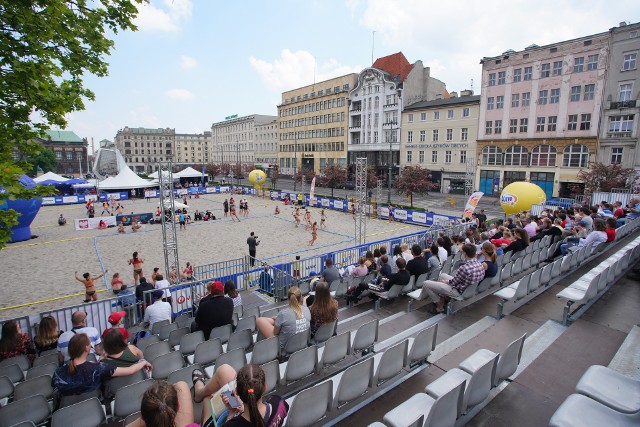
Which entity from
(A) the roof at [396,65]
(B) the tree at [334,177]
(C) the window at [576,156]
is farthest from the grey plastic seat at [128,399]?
(A) the roof at [396,65]

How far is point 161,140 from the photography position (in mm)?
146125

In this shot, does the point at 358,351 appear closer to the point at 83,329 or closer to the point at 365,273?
the point at 365,273

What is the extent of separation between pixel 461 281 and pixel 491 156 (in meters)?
46.5

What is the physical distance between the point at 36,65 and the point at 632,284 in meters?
13.6

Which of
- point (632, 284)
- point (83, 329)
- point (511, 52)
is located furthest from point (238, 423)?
point (511, 52)

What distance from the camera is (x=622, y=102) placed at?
36.7m

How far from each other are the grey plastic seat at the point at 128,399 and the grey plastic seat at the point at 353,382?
2486 mm

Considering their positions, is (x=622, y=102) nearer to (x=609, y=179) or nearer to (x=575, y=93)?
(x=575, y=93)

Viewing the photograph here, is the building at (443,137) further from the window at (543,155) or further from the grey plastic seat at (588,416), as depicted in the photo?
the grey plastic seat at (588,416)

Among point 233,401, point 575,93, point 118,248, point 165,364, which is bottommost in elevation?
point 118,248

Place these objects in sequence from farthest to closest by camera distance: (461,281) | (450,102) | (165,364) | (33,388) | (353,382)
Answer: (450,102)
(461,281)
(165,364)
(33,388)
(353,382)

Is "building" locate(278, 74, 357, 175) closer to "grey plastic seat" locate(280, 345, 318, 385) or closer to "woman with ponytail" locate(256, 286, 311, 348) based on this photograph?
"woman with ponytail" locate(256, 286, 311, 348)

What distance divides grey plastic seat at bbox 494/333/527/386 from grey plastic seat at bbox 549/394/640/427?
76 cm

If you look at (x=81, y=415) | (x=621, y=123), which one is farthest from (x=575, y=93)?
(x=81, y=415)
